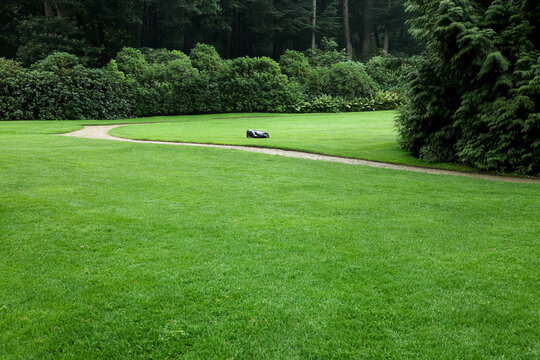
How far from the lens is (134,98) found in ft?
102

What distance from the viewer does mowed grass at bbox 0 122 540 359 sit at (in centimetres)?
332

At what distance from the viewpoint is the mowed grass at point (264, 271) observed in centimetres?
332

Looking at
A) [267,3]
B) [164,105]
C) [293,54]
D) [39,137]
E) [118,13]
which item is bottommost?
[39,137]

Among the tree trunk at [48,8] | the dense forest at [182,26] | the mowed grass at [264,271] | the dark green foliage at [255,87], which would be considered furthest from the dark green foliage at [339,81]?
the mowed grass at [264,271]

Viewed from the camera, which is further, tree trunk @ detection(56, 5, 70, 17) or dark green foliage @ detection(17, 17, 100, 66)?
tree trunk @ detection(56, 5, 70, 17)

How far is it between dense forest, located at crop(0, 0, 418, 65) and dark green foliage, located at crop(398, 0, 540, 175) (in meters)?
29.1

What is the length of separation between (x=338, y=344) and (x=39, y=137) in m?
16.6

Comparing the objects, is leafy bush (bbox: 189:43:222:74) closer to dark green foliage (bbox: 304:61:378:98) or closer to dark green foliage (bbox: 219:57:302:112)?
dark green foliage (bbox: 219:57:302:112)

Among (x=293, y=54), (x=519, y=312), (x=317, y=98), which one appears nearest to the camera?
(x=519, y=312)

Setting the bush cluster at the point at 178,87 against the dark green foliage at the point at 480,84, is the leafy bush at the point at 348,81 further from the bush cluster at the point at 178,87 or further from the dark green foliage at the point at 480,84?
the dark green foliage at the point at 480,84

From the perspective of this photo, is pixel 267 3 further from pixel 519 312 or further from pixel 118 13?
pixel 519 312

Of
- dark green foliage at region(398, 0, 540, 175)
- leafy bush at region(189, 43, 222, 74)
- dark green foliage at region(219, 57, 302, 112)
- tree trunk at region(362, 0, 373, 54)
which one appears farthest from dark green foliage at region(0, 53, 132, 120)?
tree trunk at region(362, 0, 373, 54)

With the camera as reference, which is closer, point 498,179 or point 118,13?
point 498,179

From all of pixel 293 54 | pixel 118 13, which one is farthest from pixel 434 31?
pixel 118 13
